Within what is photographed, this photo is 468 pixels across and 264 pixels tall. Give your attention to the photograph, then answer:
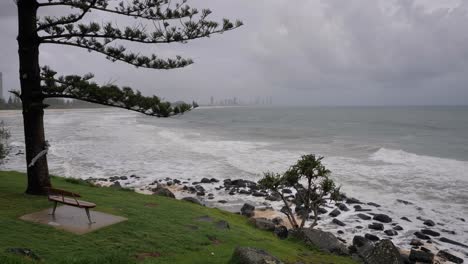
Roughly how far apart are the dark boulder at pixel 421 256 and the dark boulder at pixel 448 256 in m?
0.66

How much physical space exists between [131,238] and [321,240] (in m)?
6.05

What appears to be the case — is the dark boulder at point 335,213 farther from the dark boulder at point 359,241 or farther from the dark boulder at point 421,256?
the dark boulder at point 421,256

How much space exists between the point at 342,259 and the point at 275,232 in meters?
2.55

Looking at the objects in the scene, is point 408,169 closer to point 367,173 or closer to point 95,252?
point 367,173

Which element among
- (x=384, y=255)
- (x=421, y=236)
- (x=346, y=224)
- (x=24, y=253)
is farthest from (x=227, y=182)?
(x=24, y=253)

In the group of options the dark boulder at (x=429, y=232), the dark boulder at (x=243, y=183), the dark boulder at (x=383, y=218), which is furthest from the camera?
the dark boulder at (x=243, y=183)

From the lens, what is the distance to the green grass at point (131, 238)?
6262mm

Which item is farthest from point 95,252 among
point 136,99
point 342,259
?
point 342,259

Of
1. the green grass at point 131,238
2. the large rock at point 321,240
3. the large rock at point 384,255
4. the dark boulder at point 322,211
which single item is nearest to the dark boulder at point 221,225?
the green grass at point 131,238

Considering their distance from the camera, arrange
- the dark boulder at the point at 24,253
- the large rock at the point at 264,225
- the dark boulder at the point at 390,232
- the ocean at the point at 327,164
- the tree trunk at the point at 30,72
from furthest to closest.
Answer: the ocean at the point at 327,164 → the dark boulder at the point at 390,232 → the large rock at the point at 264,225 → the tree trunk at the point at 30,72 → the dark boulder at the point at 24,253

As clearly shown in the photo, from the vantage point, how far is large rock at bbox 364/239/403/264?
9391 mm

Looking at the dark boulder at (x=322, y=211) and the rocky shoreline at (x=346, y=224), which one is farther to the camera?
the dark boulder at (x=322, y=211)

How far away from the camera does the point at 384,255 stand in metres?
9.48

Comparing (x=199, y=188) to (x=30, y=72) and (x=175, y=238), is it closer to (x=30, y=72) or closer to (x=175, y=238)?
(x=175, y=238)
